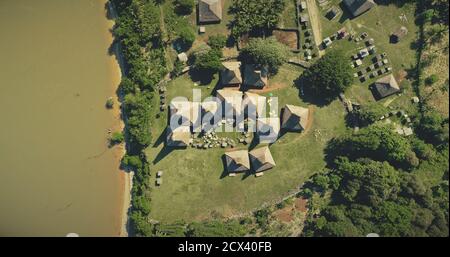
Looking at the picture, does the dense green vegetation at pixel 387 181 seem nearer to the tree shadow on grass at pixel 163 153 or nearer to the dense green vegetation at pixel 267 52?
the dense green vegetation at pixel 267 52

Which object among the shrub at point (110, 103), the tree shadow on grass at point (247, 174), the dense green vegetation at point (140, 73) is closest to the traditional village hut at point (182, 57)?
the dense green vegetation at point (140, 73)

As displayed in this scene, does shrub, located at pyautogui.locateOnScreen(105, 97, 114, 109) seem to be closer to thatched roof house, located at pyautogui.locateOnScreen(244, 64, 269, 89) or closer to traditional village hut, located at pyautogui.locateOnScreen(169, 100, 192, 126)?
traditional village hut, located at pyautogui.locateOnScreen(169, 100, 192, 126)

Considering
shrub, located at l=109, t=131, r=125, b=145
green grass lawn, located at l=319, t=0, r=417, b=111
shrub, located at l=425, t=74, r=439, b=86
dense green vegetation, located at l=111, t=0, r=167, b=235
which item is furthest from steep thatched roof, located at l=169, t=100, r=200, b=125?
shrub, located at l=425, t=74, r=439, b=86

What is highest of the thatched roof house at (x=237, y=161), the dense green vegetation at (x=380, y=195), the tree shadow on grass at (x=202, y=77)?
the tree shadow on grass at (x=202, y=77)

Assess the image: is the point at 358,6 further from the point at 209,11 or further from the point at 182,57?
the point at 182,57

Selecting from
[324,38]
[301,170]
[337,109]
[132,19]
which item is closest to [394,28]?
[324,38]

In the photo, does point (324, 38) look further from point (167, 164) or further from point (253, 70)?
point (167, 164)
